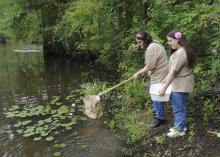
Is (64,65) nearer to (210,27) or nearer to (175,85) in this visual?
(210,27)

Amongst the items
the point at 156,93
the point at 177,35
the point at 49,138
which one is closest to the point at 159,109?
the point at 156,93

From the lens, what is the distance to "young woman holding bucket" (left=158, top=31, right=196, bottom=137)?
6.15 m

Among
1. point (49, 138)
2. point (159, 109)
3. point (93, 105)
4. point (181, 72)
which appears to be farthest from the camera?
point (49, 138)

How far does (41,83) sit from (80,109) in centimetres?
595

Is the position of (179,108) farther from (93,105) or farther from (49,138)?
(49,138)

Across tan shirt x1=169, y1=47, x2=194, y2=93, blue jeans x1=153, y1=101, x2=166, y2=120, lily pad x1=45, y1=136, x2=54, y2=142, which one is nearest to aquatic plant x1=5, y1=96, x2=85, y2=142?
lily pad x1=45, y1=136, x2=54, y2=142

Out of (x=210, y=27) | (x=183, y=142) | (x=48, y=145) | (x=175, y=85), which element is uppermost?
(x=210, y=27)

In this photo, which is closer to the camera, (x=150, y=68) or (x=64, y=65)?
(x=150, y=68)

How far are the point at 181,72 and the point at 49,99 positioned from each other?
6.72 metres

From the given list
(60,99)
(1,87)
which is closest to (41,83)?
(1,87)

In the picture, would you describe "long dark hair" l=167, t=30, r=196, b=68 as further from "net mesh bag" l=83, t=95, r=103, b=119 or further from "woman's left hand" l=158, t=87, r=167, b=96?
"net mesh bag" l=83, t=95, r=103, b=119

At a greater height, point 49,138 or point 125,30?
point 125,30

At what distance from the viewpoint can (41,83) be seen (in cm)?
1595

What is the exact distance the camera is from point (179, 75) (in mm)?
6289
